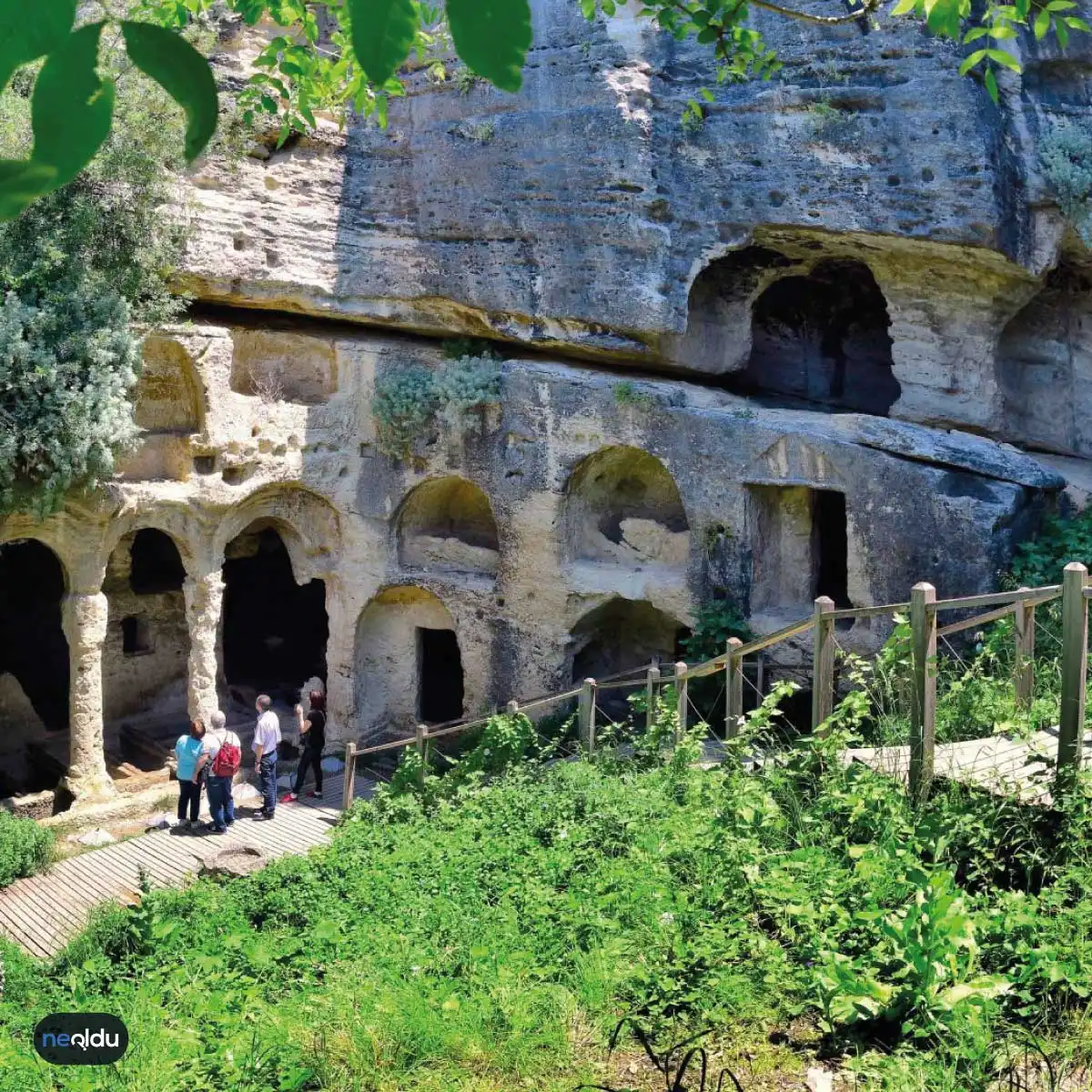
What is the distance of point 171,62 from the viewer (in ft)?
4.39

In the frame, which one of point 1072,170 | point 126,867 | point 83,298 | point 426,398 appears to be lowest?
point 126,867

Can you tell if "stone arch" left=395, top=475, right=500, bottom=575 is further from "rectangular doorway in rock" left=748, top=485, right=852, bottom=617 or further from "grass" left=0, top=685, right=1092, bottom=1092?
"grass" left=0, top=685, right=1092, bottom=1092

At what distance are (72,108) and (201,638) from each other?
14529mm

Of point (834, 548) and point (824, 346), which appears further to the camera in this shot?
point (824, 346)

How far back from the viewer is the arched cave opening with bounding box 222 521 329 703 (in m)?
19.8

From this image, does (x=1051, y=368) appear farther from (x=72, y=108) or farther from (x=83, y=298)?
(x=72, y=108)

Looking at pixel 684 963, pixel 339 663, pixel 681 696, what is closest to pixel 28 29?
pixel 684 963

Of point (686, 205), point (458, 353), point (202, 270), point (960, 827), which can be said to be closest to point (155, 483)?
point (202, 270)

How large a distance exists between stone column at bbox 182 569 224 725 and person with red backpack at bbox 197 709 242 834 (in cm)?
257

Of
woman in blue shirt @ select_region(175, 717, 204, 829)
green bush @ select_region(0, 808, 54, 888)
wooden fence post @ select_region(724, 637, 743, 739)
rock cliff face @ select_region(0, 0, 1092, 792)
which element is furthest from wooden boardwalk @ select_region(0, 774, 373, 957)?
wooden fence post @ select_region(724, 637, 743, 739)

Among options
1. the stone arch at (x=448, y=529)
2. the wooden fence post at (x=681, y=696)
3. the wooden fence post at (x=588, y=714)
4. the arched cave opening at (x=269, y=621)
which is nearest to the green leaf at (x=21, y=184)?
the wooden fence post at (x=681, y=696)

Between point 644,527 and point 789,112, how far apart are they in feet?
15.9

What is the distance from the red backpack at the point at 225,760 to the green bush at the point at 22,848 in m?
1.78

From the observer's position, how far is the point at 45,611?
60.7 feet
